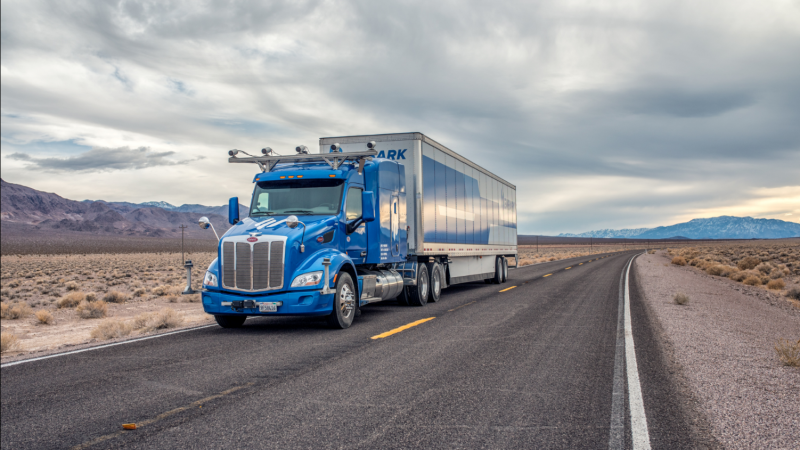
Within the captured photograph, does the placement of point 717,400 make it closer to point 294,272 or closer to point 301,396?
point 301,396

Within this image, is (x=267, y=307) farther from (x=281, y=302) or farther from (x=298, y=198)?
(x=298, y=198)

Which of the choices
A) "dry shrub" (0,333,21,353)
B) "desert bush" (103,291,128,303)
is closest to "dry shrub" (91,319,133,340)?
"dry shrub" (0,333,21,353)

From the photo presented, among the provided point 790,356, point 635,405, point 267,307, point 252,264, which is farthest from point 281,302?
point 790,356

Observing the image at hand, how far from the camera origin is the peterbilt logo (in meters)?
13.9

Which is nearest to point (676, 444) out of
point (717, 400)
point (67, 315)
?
point (717, 400)

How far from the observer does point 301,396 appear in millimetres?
5332

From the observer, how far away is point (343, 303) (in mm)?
9984

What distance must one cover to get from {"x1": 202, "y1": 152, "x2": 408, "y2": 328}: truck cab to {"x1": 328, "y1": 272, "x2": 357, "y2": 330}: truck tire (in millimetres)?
18

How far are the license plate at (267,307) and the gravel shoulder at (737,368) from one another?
19.8 feet

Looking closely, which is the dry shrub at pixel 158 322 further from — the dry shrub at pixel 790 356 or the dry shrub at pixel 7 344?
the dry shrub at pixel 790 356

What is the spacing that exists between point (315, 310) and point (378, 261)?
2753 millimetres

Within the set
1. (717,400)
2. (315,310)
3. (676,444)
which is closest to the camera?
(676,444)

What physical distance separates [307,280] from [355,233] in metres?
2.13

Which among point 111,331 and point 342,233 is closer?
point 111,331
